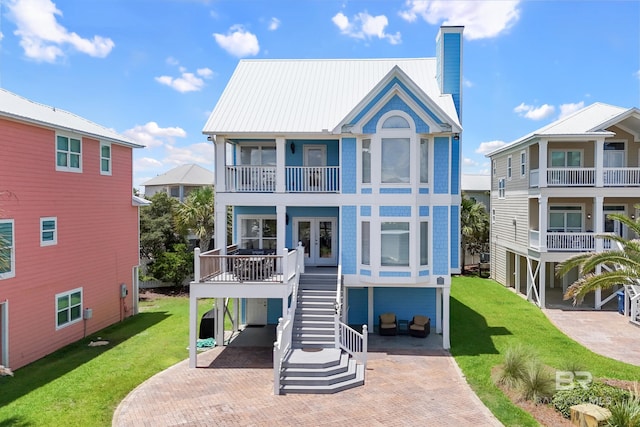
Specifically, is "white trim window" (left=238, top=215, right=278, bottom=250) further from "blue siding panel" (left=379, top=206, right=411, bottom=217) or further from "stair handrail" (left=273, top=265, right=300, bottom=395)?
"blue siding panel" (left=379, top=206, right=411, bottom=217)

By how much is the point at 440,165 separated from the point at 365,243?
433 centimetres

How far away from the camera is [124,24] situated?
17734 mm

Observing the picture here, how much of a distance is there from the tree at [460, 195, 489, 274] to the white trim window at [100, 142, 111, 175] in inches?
995

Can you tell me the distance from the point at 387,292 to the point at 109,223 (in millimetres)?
13894

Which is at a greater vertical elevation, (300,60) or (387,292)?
(300,60)

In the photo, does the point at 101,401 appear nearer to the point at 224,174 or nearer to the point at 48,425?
the point at 48,425

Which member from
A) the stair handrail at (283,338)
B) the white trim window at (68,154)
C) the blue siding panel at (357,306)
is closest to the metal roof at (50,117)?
the white trim window at (68,154)

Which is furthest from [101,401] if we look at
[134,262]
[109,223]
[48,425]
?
[134,262]

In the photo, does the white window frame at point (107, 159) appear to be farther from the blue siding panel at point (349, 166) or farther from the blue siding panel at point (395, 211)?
the blue siding panel at point (395, 211)

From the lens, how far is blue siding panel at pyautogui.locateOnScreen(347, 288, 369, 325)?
65.4ft

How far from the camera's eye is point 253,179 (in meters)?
18.1

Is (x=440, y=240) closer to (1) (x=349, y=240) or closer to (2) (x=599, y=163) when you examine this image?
(1) (x=349, y=240)

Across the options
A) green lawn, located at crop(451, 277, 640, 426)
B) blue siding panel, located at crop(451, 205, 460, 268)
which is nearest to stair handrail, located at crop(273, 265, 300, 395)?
green lawn, located at crop(451, 277, 640, 426)

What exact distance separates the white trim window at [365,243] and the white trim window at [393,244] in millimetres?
483
